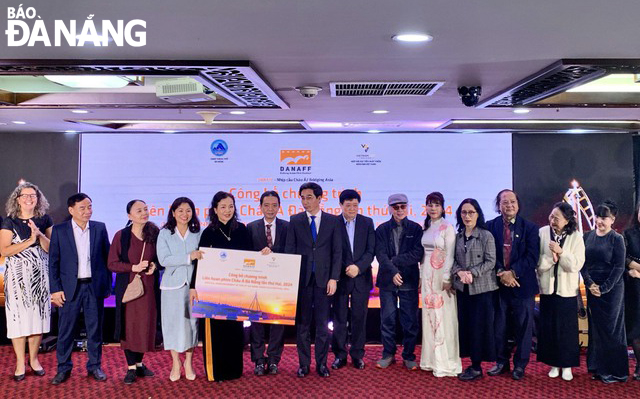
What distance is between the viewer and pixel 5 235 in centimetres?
545

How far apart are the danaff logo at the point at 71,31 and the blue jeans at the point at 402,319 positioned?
3.65m

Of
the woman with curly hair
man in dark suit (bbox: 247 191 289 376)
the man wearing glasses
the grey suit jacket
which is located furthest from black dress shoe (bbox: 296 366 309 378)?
the woman with curly hair

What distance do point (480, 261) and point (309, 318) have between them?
61.0 inches

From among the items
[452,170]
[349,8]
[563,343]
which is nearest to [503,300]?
[563,343]

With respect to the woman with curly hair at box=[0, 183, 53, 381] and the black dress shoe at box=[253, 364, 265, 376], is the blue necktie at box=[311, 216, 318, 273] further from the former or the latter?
the woman with curly hair at box=[0, 183, 53, 381]

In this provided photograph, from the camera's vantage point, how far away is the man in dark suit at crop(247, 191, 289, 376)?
18.6ft

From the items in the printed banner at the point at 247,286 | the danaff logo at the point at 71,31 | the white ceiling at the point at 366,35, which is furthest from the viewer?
the printed banner at the point at 247,286

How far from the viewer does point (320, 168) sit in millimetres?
7820

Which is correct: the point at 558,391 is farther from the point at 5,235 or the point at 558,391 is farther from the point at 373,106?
the point at 5,235

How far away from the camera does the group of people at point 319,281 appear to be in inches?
211

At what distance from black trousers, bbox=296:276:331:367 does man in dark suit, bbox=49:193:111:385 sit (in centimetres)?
169

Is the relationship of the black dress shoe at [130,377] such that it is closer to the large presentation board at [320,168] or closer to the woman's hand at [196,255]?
the woman's hand at [196,255]

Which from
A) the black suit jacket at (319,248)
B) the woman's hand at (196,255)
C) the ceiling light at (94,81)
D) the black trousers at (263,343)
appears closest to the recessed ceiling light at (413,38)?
the black suit jacket at (319,248)

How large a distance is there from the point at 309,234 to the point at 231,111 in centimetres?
148
